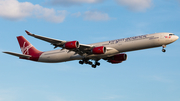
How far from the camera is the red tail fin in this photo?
59.4 m

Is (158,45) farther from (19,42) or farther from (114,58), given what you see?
(19,42)

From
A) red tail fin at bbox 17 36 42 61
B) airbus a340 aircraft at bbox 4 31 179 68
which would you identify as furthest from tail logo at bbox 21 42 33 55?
airbus a340 aircraft at bbox 4 31 179 68

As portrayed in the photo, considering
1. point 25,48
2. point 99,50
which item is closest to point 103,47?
point 99,50

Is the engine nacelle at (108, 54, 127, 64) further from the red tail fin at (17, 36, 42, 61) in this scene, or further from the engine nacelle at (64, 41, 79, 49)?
the red tail fin at (17, 36, 42, 61)

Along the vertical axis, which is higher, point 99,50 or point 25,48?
point 25,48

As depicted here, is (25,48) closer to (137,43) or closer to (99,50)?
(99,50)

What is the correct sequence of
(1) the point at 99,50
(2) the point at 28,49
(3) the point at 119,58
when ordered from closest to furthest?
1. (1) the point at 99,50
2. (3) the point at 119,58
3. (2) the point at 28,49

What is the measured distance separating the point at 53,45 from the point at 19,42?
54.1 feet

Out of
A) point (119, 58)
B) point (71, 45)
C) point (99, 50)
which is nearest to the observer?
point (71, 45)

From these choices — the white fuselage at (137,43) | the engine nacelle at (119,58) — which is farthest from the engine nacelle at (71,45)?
the engine nacelle at (119,58)

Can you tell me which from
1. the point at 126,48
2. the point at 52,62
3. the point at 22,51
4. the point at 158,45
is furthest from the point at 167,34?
the point at 22,51

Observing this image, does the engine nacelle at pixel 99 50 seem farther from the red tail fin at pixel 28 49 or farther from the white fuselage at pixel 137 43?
the red tail fin at pixel 28 49

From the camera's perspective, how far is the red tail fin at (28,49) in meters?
59.4

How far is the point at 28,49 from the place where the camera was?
61.2m
